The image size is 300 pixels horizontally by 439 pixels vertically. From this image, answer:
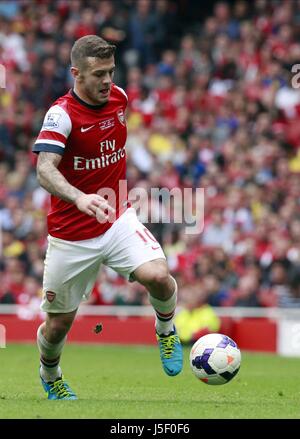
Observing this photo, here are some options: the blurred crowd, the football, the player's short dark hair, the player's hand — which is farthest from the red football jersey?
the blurred crowd

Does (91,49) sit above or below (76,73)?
above

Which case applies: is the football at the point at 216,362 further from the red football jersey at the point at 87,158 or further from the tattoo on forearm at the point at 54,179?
the tattoo on forearm at the point at 54,179

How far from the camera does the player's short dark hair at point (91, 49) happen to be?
355 inches

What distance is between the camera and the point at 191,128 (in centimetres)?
2158

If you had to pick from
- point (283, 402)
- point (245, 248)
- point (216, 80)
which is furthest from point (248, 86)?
point (283, 402)

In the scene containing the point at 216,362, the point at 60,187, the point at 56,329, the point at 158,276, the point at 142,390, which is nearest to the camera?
the point at 60,187

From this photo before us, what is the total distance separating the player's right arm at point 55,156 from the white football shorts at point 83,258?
0.20 m

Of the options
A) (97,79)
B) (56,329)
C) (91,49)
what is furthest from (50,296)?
(91,49)

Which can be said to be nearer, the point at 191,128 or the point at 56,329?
the point at 56,329

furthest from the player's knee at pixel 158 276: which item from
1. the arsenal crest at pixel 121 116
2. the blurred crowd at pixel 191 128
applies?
the blurred crowd at pixel 191 128

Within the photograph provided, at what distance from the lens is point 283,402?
935 cm

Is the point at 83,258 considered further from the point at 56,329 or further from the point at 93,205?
the point at 93,205

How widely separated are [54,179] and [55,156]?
25 centimetres
